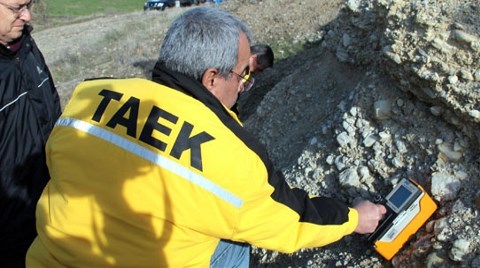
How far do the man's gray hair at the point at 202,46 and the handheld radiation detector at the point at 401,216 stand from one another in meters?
1.13

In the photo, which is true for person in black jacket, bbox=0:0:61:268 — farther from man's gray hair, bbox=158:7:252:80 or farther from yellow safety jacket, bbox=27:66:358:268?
man's gray hair, bbox=158:7:252:80

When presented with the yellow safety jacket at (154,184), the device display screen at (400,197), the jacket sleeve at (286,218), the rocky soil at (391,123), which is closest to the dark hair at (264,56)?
the rocky soil at (391,123)

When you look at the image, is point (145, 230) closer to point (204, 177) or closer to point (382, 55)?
point (204, 177)

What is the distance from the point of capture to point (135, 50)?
34.8 ft

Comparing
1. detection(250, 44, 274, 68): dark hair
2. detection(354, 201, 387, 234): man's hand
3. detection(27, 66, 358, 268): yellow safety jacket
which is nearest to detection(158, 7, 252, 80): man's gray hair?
detection(27, 66, 358, 268): yellow safety jacket

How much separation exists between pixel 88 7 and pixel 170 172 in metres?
33.5

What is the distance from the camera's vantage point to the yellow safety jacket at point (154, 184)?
2.14 m

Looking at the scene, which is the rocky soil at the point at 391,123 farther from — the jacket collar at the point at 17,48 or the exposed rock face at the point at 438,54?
the jacket collar at the point at 17,48

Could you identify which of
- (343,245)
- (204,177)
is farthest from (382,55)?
(204,177)

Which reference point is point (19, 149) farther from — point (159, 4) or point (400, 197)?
point (159, 4)

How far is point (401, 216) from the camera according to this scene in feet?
9.30

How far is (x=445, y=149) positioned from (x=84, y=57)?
10.1 m

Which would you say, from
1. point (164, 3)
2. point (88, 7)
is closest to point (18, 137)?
point (164, 3)

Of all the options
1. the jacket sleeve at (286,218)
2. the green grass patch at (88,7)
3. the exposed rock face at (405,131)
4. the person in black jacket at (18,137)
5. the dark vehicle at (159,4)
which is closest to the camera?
the jacket sleeve at (286,218)
